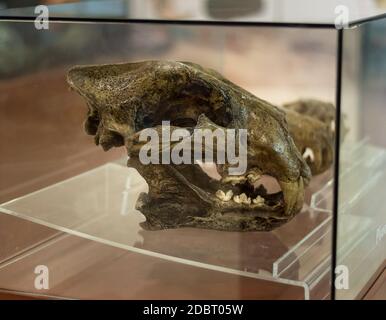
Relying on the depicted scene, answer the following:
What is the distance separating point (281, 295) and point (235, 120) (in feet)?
0.81

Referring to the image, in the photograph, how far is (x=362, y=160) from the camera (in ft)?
4.14

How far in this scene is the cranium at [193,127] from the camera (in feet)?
3.65

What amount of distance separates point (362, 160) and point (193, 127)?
300mm

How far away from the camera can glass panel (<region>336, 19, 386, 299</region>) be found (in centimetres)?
100

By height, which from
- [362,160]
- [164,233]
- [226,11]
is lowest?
[164,233]

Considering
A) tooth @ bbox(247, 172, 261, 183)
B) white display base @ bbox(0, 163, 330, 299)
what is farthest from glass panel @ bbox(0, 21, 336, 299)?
tooth @ bbox(247, 172, 261, 183)

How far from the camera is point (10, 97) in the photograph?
4.75ft

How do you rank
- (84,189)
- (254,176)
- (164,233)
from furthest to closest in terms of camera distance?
(84,189) → (164,233) → (254,176)

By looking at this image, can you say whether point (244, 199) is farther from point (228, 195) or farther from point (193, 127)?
point (193, 127)

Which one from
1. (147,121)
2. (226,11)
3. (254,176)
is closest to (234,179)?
(254,176)
